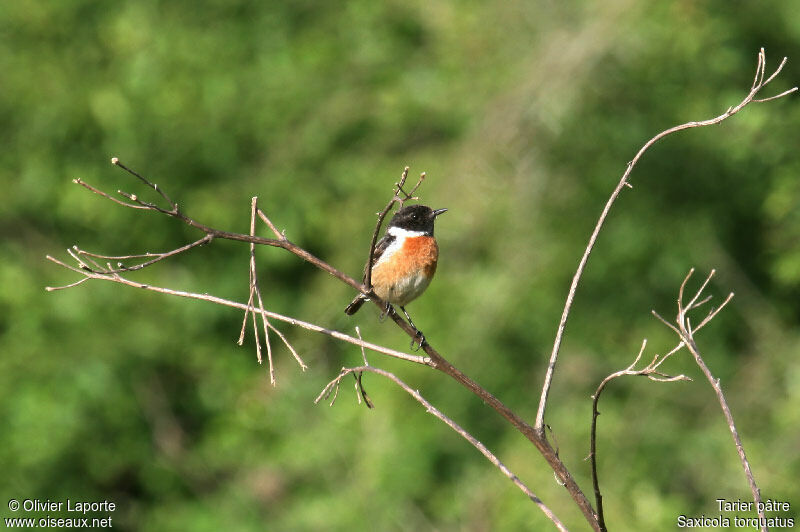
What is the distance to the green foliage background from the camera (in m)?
7.33

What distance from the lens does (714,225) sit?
313 inches

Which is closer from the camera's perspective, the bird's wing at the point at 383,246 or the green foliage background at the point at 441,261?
the bird's wing at the point at 383,246

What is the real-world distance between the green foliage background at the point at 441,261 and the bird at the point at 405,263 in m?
1.83

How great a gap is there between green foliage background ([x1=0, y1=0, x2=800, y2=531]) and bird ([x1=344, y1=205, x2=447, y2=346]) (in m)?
1.83

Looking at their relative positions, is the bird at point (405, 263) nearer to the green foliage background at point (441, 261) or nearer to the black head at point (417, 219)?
the black head at point (417, 219)

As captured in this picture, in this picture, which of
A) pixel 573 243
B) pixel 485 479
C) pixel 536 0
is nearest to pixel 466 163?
pixel 573 243

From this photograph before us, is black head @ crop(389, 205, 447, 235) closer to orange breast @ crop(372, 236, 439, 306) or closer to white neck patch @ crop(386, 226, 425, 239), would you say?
white neck patch @ crop(386, 226, 425, 239)

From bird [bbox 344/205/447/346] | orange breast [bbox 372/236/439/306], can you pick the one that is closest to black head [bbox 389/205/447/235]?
bird [bbox 344/205/447/346]

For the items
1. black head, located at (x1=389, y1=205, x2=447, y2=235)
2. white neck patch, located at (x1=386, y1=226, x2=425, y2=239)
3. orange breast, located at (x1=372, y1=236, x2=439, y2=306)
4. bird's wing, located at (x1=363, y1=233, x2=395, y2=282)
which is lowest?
orange breast, located at (x1=372, y1=236, x2=439, y2=306)

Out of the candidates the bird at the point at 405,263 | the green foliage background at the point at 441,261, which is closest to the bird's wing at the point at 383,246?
the bird at the point at 405,263

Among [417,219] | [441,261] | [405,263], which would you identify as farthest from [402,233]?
[441,261]

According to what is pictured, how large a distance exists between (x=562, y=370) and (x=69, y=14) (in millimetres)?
7082

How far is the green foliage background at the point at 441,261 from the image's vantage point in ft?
24.0

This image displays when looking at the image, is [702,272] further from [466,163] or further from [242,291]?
[242,291]
